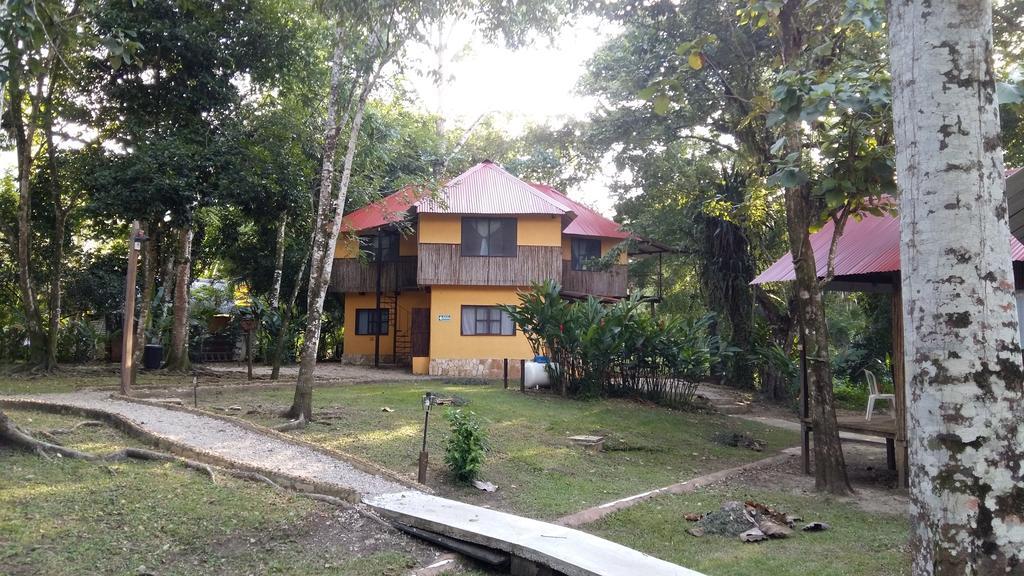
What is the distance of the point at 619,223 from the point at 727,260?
7055 mm

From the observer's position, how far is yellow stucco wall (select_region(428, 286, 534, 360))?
2478 cm

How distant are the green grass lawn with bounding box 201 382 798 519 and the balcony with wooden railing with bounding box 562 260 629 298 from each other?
354 inches

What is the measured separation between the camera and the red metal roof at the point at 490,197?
24.3 meters

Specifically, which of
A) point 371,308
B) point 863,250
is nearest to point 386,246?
point 371,308

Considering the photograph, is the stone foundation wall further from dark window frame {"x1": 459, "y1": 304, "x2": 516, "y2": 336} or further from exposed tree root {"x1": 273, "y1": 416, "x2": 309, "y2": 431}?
exposed tree root {"x1": 273, "y1": 416, "x2": 309, "y2": 431}

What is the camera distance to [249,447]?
9141mm

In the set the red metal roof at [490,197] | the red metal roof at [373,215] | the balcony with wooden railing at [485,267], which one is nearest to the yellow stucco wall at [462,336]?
the balcony with wooden railing at [485,267]

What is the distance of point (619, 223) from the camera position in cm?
2822

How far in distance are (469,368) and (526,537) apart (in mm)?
18790

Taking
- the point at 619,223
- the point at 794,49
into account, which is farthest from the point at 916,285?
the point at 619,223

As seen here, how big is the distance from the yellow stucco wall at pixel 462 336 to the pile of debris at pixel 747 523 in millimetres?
17270

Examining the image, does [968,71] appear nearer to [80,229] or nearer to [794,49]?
[794,49]

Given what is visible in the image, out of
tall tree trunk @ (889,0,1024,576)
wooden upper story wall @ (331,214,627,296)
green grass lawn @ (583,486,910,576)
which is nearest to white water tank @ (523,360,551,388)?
wooden upper story wall @ (331,214,627,296)

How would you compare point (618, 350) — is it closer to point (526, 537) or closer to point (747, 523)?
point (747, 523)
